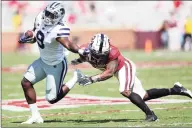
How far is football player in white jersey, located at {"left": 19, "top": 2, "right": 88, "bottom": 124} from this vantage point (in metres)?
10.4

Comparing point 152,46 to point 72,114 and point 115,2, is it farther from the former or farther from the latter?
point 72,114

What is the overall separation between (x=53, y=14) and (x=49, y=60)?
75 cm

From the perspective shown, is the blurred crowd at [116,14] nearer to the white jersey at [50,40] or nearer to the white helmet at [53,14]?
the white jersey at [50,40]

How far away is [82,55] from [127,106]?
2927mm

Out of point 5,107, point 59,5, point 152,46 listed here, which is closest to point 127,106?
point 5,107

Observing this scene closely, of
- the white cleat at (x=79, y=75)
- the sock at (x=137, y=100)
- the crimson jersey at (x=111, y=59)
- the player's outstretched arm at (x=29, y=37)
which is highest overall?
the player's outstretched arm at (x=29, y=37)

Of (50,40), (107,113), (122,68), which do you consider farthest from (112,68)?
(107,113)

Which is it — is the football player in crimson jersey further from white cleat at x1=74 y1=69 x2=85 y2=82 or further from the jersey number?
the jersey number

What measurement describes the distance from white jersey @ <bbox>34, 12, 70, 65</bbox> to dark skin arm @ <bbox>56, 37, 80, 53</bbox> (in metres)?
0.07

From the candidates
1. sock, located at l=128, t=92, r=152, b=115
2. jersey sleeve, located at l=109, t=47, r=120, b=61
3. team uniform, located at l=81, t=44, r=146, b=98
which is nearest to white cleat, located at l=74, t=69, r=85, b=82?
team uniform, located at l=81, t=44, r=146, b=98

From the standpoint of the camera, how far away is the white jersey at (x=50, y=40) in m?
10.4

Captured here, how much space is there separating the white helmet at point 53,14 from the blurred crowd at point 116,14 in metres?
27.8

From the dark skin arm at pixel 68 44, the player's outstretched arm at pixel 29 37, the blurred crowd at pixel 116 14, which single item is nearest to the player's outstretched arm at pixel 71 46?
the dark skin arm at pixel 68 44

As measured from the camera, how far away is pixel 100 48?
33.7 ft
